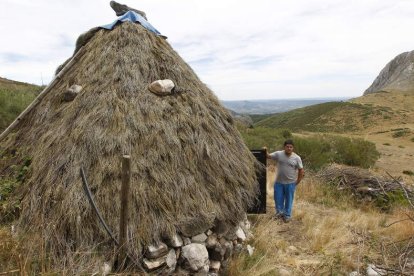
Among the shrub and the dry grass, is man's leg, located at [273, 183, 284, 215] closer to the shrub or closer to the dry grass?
the dry grass

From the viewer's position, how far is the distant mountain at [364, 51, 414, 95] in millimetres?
63062

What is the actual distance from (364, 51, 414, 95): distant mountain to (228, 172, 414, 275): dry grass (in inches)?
2385

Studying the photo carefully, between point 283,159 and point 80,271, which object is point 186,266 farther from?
point 283,159

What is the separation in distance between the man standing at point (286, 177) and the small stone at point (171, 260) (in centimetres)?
334

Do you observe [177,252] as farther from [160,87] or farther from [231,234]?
[160,87]

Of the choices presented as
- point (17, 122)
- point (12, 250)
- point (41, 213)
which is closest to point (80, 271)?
point (12, 250)

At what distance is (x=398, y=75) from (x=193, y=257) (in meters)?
79.5

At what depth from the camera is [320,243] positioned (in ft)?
19.5

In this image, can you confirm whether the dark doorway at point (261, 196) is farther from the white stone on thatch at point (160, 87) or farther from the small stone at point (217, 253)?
the white stone on thatch at point (160, 87)

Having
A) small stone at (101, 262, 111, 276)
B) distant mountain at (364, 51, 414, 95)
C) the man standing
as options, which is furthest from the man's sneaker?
distant mountain at (364, 51, 414, 95)

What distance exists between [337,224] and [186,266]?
409 cm

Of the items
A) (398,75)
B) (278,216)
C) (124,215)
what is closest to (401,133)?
(278,216)

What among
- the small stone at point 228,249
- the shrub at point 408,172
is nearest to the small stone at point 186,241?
the small stone at point 228,249

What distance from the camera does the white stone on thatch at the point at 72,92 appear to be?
5340 mm
